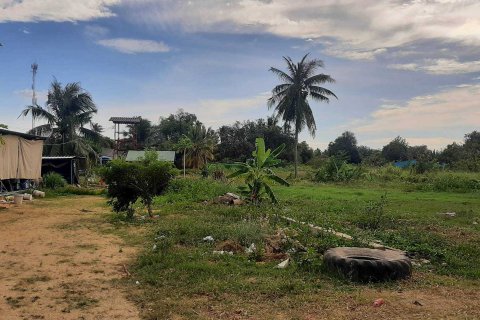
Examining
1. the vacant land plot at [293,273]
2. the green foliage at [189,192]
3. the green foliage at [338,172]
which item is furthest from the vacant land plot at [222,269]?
the green foliage at [338,172]

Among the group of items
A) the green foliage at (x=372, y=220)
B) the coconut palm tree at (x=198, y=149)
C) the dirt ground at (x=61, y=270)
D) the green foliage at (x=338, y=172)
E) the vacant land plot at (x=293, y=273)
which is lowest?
the dirt ground at (x=61, y=270)

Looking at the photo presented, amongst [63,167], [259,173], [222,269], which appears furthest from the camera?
[63,167]

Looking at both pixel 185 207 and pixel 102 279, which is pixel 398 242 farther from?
pixel 185 207

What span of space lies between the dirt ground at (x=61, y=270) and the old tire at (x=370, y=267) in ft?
9.34

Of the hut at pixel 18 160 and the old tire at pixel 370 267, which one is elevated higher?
the hut at pixel 18 160

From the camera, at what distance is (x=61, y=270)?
669 centimetres

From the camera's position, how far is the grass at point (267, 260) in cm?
507

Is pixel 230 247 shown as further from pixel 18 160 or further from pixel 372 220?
pixel 18 160

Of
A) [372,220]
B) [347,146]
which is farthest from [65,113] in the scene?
[347,146]

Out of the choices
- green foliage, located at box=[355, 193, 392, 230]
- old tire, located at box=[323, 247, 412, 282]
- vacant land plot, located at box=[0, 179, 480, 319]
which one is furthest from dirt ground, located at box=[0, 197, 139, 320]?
green foliage, located at box=[355, 193, 392, 230]

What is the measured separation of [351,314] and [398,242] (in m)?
4.09

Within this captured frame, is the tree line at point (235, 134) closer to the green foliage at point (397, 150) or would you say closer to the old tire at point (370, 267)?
the green foliage at point (397, 150)

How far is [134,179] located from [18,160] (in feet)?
30.0

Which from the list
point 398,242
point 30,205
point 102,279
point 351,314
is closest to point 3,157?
point 30,205
